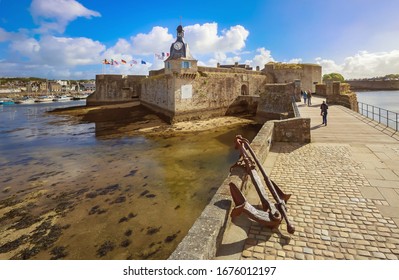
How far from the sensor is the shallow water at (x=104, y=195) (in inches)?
219

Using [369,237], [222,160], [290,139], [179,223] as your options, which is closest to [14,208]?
[179,223]

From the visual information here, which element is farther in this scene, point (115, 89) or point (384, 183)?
point (115, 89)

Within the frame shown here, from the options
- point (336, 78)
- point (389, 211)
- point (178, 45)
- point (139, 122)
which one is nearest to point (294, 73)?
point (178, 45)

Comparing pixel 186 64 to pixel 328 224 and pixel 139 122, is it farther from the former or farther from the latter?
pixel 328 224

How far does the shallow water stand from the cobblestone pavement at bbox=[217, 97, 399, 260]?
2459 mm

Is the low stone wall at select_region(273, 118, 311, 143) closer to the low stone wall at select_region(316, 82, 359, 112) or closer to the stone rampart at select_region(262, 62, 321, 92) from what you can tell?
the low stone wall at select_region(316, 82, 359, 112)

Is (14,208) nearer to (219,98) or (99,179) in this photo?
(99,179)

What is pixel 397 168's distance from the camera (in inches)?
232

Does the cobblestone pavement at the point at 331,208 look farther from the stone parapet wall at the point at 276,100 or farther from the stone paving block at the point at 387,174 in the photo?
the stone parapet wall at the point at 276,100

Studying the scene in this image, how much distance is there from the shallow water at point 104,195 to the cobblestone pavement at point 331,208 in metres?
2.46

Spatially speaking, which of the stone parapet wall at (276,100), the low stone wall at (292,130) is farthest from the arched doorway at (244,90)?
the low stone wall at (292,130)

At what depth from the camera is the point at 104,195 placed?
8.13 metres

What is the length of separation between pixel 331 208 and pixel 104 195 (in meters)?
7.09

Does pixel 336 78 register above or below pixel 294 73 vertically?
above
